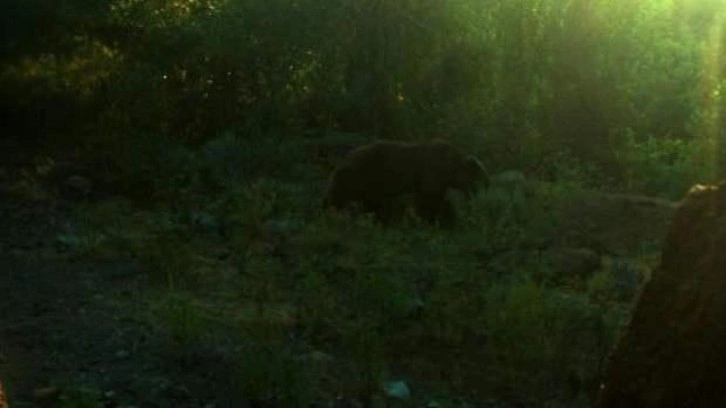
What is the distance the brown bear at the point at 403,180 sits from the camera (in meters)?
9.89

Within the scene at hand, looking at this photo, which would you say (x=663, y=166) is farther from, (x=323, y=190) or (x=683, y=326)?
(x=683, y=326)

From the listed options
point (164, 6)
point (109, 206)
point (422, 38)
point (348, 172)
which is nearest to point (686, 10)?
point (422, 38)

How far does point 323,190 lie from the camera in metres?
10.7

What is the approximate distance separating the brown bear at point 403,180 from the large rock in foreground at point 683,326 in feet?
17.6

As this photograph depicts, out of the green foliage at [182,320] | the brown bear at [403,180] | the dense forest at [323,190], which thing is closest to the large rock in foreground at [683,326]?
the dense forest at [323,190]

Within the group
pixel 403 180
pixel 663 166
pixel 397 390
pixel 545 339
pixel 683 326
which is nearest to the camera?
pixel 683 326

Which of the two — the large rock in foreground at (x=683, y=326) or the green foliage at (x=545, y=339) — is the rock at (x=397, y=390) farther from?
the large rock in foreground at (x=683, y=326)

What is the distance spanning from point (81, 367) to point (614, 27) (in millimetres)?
8530

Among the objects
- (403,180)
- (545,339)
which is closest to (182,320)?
(545,339)

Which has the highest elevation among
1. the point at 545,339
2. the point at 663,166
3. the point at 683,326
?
the point at 683,326

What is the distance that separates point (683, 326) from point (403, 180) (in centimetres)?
596

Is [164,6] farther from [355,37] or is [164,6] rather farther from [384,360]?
[384,360]

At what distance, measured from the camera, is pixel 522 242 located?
29.0 feet

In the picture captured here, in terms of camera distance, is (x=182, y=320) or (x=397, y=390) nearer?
(x=397, y=390)
